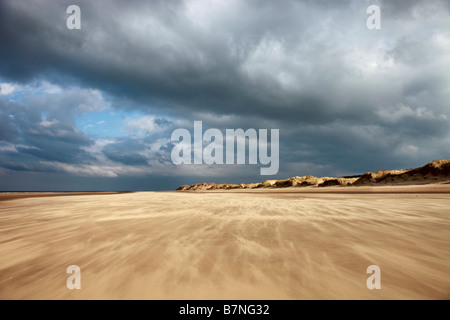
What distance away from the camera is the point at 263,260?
2.54m

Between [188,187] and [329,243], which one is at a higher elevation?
[329,243]

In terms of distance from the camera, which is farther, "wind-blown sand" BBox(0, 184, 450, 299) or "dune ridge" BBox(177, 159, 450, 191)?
"dune ridge" BBox(177, 159, 450, 191)

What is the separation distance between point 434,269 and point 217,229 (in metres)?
3.25

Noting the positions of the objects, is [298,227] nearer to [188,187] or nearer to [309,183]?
[309,183]

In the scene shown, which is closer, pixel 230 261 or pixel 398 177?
pixel 230 261

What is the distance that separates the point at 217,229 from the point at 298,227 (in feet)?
5.77

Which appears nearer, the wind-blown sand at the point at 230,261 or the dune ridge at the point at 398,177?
the wind-blown sand at the point at 230,261

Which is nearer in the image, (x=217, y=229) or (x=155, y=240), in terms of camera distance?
(x=155, y=240)
